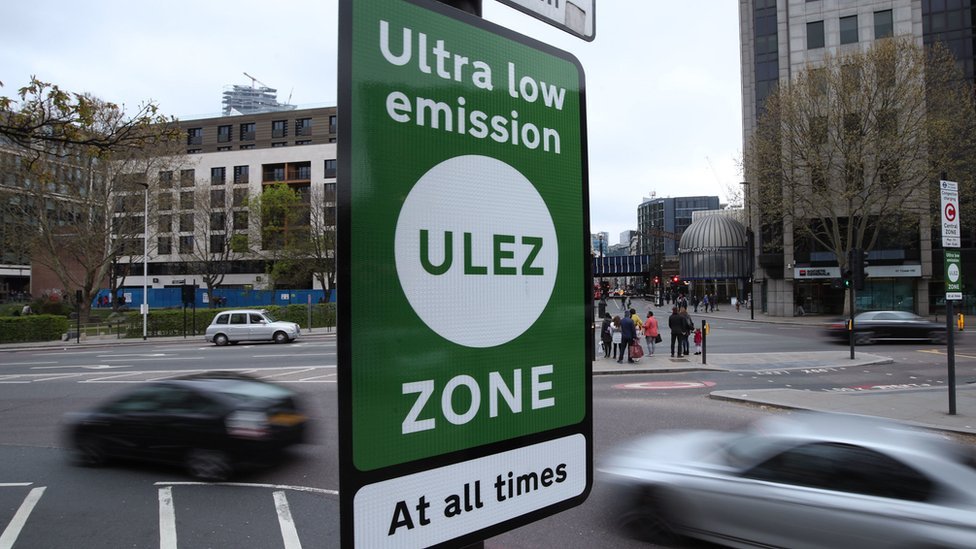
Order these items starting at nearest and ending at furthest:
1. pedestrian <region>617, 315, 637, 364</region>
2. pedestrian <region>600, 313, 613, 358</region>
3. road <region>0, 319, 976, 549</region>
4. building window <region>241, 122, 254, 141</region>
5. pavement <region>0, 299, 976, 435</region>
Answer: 1. road <region>0, 319, 976, 549</region>
2. pavement <region>0, 299, 976, 435</region>
3. pedestrian <region>617, 315, 637, 364</region>
4. pedestrian <region>600, 313, 613, 358</region>
5. building window <region>241, 122, 254, 141</region>

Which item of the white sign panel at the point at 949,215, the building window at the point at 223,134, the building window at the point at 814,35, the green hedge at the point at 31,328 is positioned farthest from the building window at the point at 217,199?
the white sign panel at the point at 949,215

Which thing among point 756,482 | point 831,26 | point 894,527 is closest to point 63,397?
point 756,482

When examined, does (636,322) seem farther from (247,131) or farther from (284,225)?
(247,131)

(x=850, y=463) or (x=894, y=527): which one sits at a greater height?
(x=850, y=463)

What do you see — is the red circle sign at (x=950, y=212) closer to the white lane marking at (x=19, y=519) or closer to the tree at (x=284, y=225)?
the white lane marking at (x=19, y=519)

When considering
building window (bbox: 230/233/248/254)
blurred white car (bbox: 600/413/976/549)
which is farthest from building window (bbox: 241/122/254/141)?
blurred white car (bbox: 600/413/976/549)

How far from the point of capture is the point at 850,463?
5348mm

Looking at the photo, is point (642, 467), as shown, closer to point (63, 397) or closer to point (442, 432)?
point (442, 432)

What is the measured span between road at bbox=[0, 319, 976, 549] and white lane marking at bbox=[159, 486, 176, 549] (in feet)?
0.07

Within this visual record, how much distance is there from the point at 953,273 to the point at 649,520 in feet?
30.9

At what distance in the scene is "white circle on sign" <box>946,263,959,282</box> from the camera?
11.4 m

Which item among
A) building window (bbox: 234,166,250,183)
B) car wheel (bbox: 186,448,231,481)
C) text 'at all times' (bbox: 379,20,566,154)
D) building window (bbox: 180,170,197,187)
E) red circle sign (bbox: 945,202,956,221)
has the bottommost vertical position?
car wheel (bbox: 186,448,231,481)

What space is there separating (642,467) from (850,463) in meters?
1.94

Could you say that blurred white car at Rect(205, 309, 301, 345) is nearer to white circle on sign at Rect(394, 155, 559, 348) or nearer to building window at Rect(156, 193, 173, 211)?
building window at Rect(156, 193, 173, 211)
